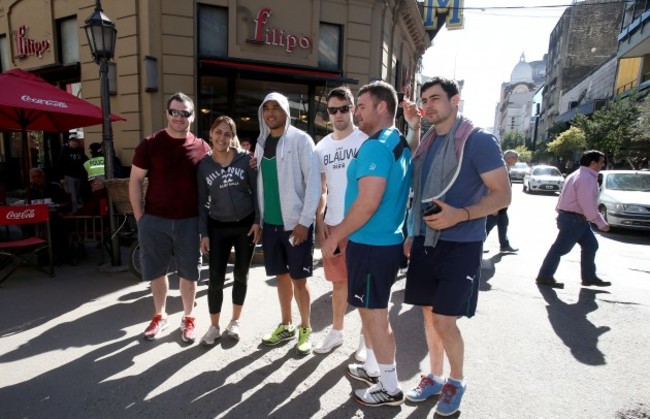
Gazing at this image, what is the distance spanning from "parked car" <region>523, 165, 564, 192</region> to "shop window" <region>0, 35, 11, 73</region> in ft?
76.5

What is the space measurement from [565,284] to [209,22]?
32.6 ft

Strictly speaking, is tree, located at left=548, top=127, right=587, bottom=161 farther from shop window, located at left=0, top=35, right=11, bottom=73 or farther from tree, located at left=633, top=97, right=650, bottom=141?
shop window, located at left=0, top=35, right=11, bottom=73

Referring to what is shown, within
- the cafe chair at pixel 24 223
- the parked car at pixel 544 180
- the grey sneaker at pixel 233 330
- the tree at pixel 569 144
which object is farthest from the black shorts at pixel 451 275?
the tree at pixel 569 144

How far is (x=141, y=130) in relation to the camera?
9930 millimetres

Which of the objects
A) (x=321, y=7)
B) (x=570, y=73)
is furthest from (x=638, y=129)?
(x=570, y=73)

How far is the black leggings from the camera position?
136 inches

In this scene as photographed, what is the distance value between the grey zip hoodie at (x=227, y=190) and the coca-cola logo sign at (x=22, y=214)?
10.1 ft

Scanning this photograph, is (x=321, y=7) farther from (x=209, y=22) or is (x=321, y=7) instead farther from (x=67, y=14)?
(x=67, y=14)

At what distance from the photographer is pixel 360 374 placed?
296cm

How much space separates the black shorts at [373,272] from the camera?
8.09 feet

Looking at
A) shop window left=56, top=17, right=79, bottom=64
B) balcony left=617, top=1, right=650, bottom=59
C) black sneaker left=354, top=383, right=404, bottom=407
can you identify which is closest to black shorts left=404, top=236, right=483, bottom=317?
black sneaker left=354, top=383, right=404, bottom=407

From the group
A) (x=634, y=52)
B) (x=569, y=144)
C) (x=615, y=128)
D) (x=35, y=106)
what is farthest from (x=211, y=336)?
(x=569, y=144)

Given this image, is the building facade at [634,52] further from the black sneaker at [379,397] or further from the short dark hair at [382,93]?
the black sneaker at [379,397]

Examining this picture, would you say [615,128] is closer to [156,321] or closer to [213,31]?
[213,31]
